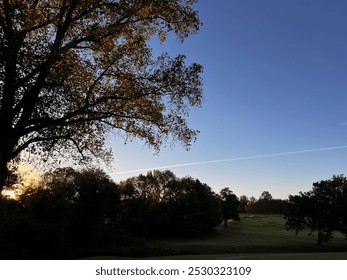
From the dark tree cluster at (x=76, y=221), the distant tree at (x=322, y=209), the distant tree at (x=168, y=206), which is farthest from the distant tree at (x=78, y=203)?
the distant tree at (x=322, y=209)

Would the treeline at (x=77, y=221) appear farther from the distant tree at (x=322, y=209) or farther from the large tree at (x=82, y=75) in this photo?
the large tree at (x=82, y=75)

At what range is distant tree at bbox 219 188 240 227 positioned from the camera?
103188 mm

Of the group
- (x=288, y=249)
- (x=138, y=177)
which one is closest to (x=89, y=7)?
(x=288, y=249)

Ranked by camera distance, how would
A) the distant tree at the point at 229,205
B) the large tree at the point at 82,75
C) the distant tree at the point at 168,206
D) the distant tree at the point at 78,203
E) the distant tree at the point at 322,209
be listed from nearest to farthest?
the large tree at the point at 82,75 < the distant tree at the point at 78,203 < the distant tree at the point at 322,209 < the distant tree at the point at 168,206 < the distant tree at the point at 229,205

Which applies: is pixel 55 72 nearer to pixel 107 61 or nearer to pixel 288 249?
pixel 107 61

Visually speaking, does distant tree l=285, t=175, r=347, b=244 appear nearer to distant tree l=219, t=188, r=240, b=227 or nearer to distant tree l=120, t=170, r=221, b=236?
distant tree l=120, t=170, r=221, b=236

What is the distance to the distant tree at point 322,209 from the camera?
5703 centimetres

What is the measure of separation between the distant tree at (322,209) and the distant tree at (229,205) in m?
40.8

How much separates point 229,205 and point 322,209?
47.6 metres

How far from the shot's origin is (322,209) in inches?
2288

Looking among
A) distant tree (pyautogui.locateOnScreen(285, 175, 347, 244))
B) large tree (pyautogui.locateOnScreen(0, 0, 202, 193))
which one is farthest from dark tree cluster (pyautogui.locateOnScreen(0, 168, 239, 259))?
distant tree (pyautogui.locateOnScreen(285, 175, 347, 244))

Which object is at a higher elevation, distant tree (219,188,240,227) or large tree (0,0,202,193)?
large tree (0,0,202,193)

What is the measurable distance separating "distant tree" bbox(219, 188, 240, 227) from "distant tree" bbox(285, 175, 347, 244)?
40.8m

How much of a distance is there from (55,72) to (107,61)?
136 inches
